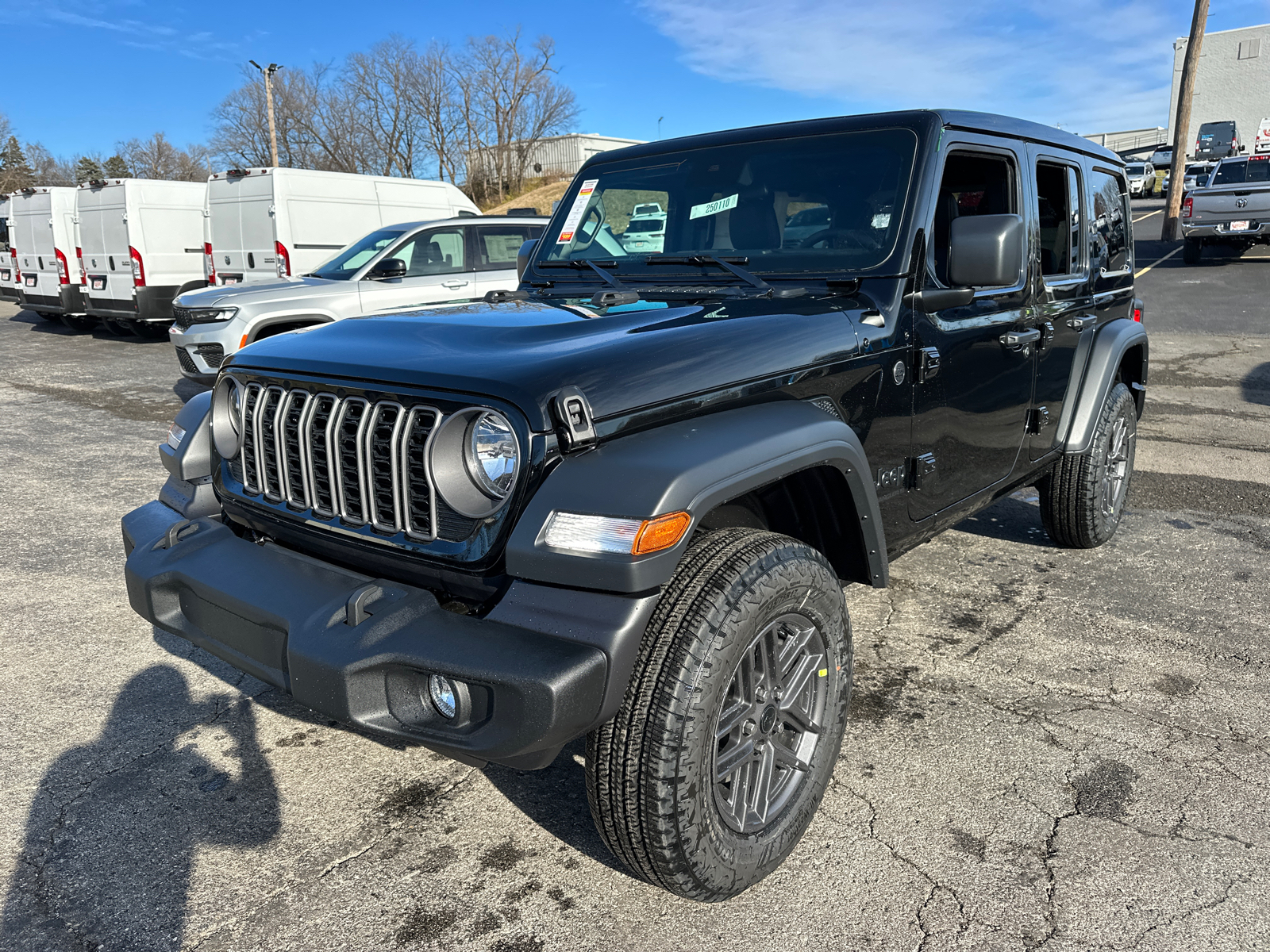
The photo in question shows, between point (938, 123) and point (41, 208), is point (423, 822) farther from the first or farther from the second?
point (41, 208)

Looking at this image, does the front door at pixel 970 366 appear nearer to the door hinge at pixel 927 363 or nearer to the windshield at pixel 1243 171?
the door hinge at pixel 927 363

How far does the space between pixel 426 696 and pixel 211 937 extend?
84 centimetres

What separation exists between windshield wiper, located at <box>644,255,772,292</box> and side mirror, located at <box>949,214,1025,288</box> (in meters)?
0.59

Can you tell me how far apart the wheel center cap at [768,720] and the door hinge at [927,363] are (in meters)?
1.24

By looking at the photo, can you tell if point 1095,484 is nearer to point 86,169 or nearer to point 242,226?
point 242,226

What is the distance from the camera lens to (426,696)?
2045 millimetres

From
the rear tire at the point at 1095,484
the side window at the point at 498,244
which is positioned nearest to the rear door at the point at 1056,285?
the rear tire at the point at 1095,484

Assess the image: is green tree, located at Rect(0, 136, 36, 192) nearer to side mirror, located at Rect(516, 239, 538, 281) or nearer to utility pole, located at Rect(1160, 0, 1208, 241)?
utility pole, located at Rect(1160, 0, 1208, 241)

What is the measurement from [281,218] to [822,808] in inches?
444

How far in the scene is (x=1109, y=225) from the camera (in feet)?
15.2

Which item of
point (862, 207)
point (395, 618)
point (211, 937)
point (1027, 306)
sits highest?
point (862, 207)

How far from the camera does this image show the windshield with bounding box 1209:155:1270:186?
1936 cm

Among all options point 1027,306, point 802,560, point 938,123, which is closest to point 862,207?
point 938,123

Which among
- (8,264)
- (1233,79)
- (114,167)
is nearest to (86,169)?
(114,167)
